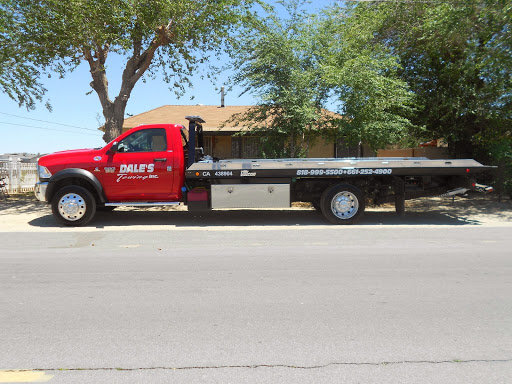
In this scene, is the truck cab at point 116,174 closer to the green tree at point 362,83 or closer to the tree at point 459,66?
the green tree at point 362,83

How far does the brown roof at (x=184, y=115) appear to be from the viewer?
71.5 feet

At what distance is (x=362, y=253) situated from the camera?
294 inches

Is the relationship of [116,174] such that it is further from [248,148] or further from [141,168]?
[248,148]

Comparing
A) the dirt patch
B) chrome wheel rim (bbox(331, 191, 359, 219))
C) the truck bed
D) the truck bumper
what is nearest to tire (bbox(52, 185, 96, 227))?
the truck bumper

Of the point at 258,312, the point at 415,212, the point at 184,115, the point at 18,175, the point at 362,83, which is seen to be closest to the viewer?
the point at 258,312

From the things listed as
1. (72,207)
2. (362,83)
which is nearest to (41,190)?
(72,207)

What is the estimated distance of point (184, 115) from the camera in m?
23.5

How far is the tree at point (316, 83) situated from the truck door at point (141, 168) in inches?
180

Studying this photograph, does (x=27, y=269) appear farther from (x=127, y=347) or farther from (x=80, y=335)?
(x=127, y=347)

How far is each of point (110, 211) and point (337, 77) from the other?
747 centimetres

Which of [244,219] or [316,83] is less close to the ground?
[316,83]

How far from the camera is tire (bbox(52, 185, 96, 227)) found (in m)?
10.2

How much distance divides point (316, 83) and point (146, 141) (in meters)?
6.56

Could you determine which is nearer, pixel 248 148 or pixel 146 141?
pixel 146 141
